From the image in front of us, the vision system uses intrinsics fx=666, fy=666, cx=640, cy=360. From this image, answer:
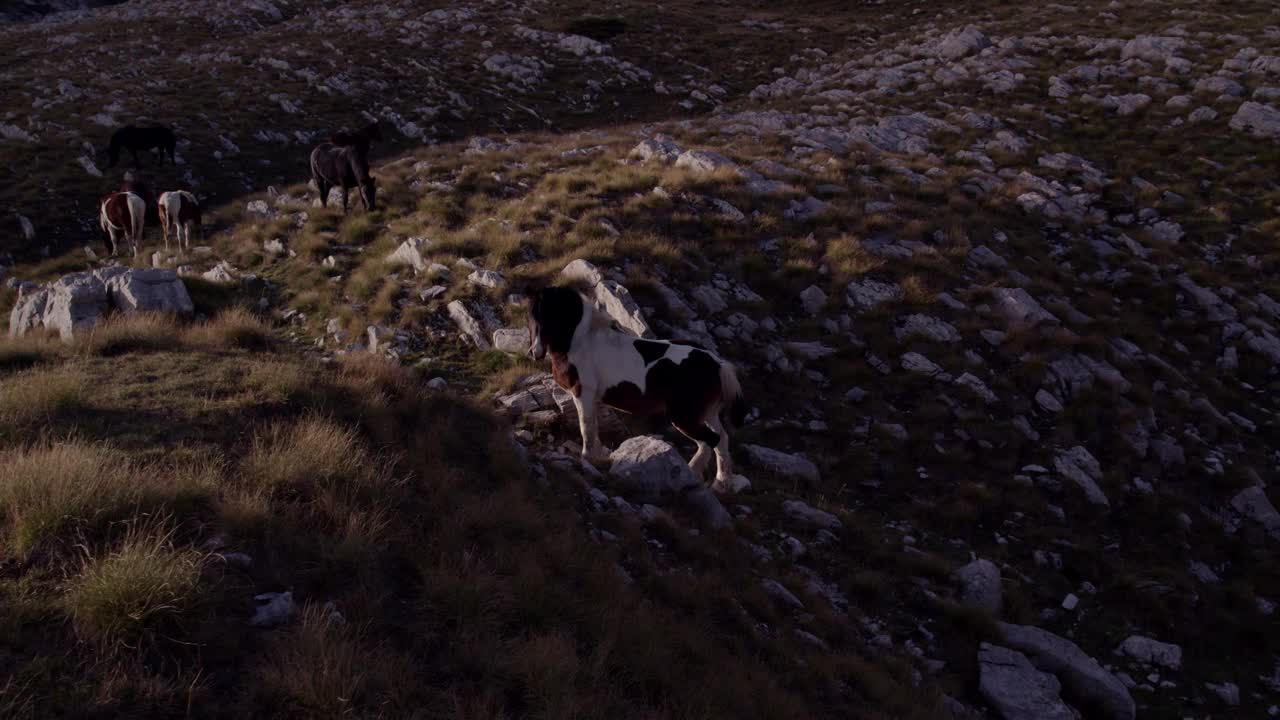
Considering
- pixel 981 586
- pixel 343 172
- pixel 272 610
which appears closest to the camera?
pixel 272 610

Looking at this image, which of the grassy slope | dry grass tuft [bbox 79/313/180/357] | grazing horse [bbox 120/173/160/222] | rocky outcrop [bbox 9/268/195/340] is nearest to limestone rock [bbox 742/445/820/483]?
the grassy slope

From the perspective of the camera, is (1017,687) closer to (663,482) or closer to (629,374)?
(663,482)

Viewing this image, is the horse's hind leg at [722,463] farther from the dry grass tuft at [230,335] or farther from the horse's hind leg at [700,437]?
the dry grass tuft at [230,335]

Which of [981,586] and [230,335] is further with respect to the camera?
[230,335]

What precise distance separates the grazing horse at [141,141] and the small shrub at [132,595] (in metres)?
22.6

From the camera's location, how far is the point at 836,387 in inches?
398

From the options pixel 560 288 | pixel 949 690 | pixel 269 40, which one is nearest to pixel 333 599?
pixel 560 288

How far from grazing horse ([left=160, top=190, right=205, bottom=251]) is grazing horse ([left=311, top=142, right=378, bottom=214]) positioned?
3054mm

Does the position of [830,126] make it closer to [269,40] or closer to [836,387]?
[836,387]

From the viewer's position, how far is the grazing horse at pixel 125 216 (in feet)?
52.0

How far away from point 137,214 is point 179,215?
967 millimetres

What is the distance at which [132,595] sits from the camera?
3223 millimetres

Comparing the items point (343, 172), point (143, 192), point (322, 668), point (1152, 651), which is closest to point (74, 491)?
point (322, 668)

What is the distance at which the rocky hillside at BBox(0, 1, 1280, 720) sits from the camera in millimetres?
4062
